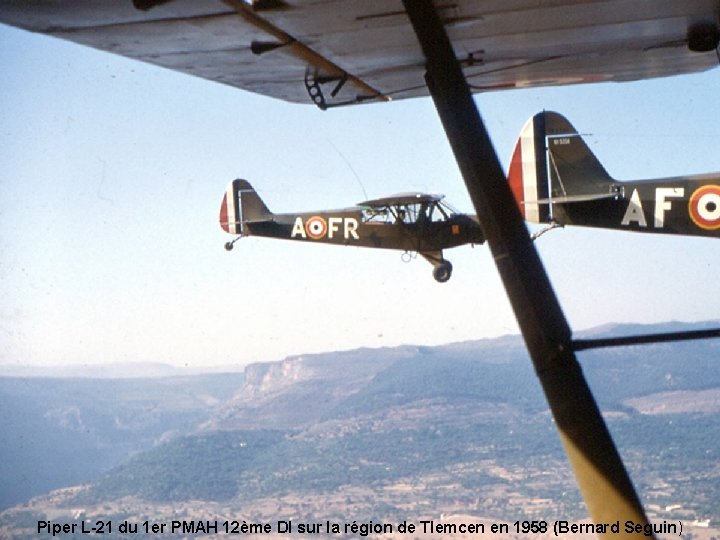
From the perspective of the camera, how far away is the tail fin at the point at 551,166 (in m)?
11.4

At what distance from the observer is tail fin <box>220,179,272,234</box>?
21750 millimetres

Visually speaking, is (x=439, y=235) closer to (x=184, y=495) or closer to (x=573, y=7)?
(x=573, y=7)

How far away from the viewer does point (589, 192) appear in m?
11.2

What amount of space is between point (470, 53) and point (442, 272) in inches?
571

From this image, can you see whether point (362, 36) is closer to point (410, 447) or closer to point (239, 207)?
point (239, 207)

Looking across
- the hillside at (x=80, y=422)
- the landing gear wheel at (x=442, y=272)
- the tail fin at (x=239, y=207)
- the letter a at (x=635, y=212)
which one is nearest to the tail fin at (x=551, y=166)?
the letter a at (x=635, y=212)

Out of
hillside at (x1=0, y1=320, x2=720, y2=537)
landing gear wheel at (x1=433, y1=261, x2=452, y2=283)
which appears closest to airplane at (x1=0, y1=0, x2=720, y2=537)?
landing gear wheel at (x1=433, y1=261, x2=452, y2=283)

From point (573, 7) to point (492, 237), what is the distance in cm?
78

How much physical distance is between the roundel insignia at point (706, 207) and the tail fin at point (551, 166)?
1.58 metres

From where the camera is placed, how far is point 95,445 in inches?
5994

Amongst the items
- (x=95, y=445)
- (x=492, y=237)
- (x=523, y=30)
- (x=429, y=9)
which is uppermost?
(x=523, y=30)

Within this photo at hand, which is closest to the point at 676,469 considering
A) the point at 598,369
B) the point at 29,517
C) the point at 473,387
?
the point at 598,369

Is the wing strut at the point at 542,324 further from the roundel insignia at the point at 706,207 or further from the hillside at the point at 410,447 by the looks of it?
the hillside at the point at 410,447

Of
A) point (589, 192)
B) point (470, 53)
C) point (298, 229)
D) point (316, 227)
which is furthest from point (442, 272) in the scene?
point (470, 53)
